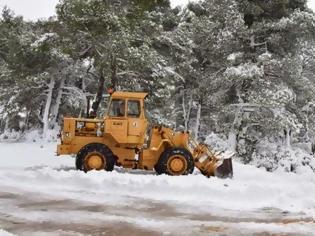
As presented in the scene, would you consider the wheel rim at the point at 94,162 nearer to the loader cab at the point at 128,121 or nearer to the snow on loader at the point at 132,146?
the snow on loader at the point at 132,146

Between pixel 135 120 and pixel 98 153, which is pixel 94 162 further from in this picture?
pixel 135 120

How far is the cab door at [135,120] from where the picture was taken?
15.0 metres

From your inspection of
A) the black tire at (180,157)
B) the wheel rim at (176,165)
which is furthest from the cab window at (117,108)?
the wheel rim at (176,165)

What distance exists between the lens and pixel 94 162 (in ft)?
48.2

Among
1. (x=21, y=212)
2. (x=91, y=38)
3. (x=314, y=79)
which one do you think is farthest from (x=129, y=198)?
(x=314, y=79)

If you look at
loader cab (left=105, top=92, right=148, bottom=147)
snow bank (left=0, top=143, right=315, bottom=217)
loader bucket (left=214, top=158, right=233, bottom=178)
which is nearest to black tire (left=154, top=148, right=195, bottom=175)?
loader bucket (left=214, top=158, right=233, bottom=178)

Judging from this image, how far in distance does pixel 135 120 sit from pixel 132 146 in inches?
32.1

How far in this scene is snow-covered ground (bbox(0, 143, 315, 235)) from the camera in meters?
8.50

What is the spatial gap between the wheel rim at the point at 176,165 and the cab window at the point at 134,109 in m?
1.64

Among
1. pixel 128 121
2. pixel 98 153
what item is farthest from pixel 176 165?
pixel 98 153

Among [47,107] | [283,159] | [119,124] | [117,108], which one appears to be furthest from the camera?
[47,107]

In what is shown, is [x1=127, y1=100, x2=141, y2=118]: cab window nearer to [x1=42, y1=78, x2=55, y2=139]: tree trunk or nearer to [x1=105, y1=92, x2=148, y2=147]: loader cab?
[x1=105, y1=92, x2=148, y2=147]: loader cab

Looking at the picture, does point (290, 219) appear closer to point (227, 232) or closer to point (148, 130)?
point (227, 232)

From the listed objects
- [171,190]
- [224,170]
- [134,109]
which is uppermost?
[134,109]
